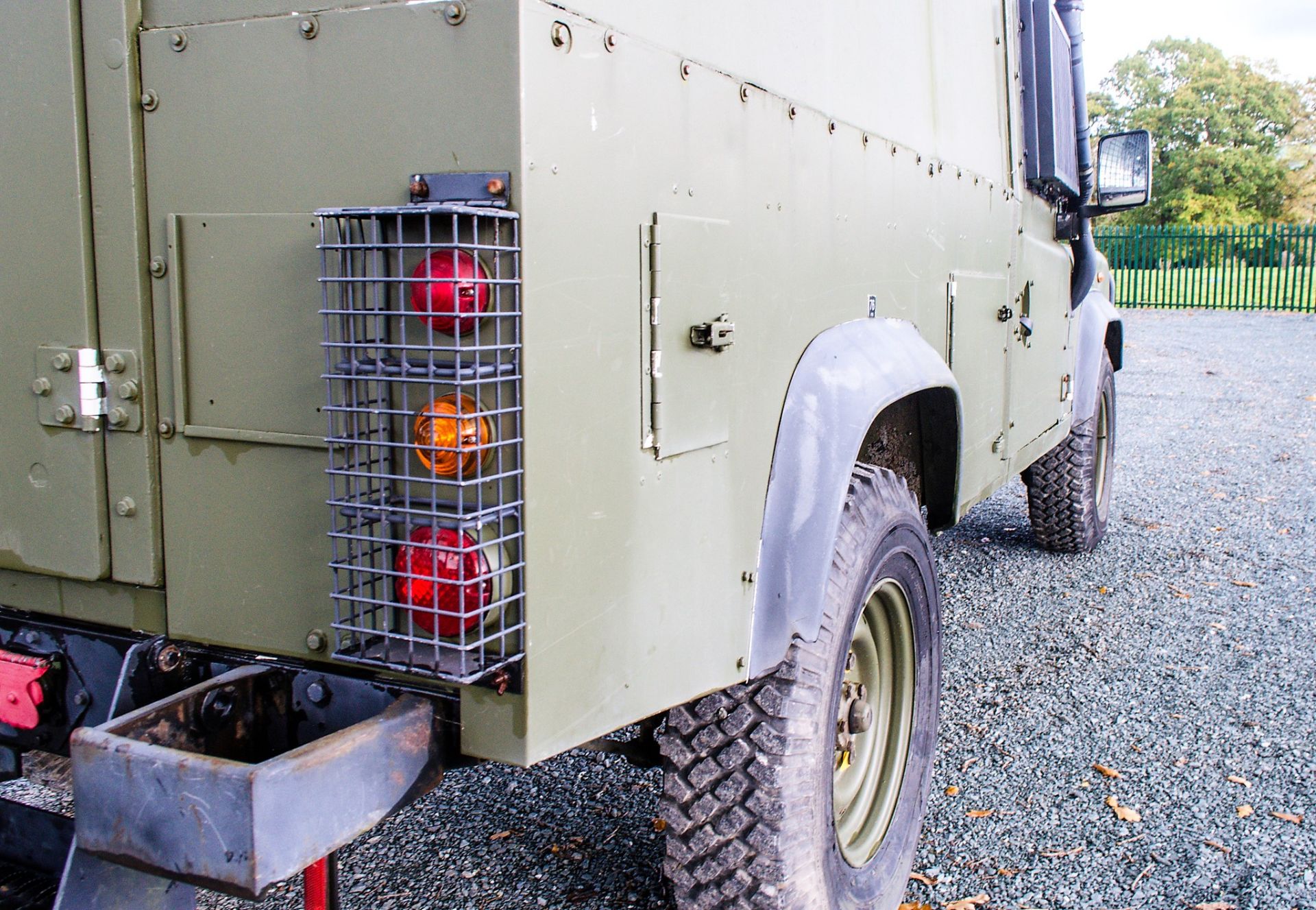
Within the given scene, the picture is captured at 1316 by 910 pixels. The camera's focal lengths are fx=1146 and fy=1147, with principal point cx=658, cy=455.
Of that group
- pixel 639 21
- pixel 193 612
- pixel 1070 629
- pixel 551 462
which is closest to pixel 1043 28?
pixel 1070 629

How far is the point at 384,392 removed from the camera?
1.70 m

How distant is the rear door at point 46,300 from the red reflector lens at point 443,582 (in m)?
0.64

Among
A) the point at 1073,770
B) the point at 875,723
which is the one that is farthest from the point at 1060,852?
the point at 875,723

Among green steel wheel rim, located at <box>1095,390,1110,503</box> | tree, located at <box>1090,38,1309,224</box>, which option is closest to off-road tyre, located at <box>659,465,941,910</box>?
green steel wheel rim, located at <box>1095,390,1110,503</box>

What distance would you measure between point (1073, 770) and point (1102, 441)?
342 centimetres

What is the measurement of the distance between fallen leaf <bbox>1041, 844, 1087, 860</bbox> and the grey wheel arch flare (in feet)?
4.25

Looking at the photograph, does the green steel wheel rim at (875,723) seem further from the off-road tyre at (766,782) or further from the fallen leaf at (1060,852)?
the fallen leaf at (1060,852)

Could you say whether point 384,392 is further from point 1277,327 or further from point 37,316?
point 1277,327

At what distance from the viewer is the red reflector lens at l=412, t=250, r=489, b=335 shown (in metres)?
1.56

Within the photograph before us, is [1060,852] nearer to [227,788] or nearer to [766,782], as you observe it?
[766,782]

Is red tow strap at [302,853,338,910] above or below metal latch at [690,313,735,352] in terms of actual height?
below

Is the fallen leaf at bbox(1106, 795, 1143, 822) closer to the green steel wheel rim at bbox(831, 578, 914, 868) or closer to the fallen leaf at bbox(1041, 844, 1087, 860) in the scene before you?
the fallen leaf at bbox(1041, 844, 1087, 860)

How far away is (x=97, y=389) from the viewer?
1.92m

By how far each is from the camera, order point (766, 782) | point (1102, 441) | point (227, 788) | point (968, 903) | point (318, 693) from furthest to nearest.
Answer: point (1102, 441), point (968, 903), point (766, 782), point (318, 693), point (227, 788)
